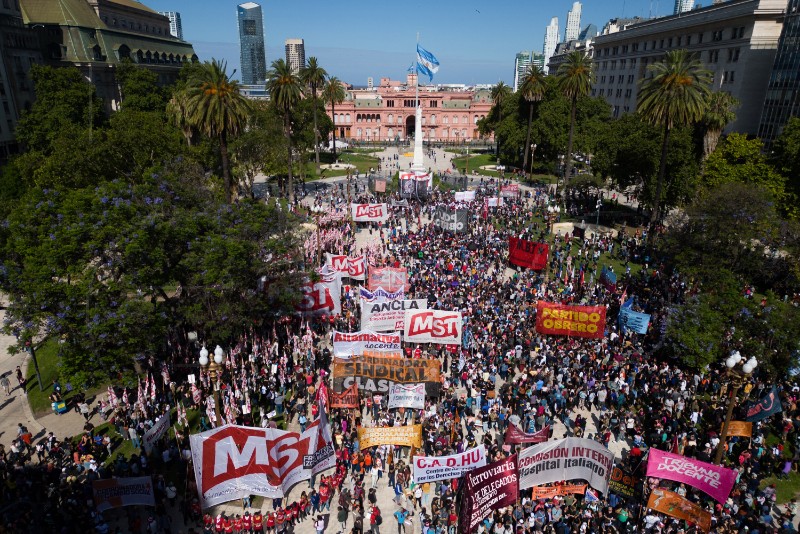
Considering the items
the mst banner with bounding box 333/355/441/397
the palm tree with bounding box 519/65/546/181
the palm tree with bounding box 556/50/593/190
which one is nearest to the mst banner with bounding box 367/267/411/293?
the mst banner with bounding box 333/355/441/397

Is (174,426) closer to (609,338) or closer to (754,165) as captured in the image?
(609,338)

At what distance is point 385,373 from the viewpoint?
1948 centimetres

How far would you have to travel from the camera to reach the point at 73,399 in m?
22.1

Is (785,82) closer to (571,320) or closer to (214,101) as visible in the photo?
(571,320)

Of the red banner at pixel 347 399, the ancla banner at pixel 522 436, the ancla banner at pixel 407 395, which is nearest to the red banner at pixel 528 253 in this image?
the ancla banner at pixel 407 395

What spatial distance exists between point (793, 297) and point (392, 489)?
27.5 meters

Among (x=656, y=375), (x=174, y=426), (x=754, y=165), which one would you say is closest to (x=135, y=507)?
(x=174, y=426)

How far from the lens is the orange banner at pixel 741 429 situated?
17328mm

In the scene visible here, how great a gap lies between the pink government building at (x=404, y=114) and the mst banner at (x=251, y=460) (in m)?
115

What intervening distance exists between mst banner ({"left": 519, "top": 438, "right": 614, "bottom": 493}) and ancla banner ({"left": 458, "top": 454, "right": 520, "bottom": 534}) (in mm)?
550

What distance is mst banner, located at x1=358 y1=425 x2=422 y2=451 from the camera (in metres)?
17.0

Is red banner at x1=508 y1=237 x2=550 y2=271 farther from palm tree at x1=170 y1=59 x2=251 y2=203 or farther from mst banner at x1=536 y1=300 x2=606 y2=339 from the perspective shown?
palm tree at x1=170 y1=59 x2=251 y2=203

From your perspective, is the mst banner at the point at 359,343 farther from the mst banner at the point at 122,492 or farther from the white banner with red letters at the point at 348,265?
the white banner with red letters at the point at 348,265

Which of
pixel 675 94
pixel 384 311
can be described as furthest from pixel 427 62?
pixel 384 311
